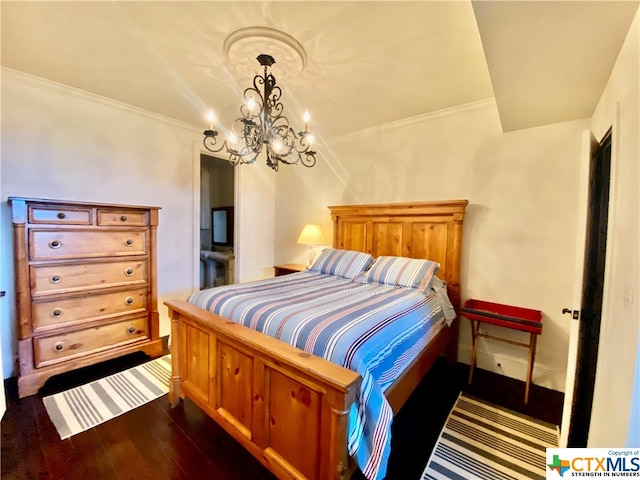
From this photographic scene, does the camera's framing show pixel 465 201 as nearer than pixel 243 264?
Yes

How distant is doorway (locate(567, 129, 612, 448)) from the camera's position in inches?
64.1

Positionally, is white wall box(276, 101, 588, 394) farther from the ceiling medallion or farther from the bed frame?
the ceiling medallion

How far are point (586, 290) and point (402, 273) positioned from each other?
4.00ft

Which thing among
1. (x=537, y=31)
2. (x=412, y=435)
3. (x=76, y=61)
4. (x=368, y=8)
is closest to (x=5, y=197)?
(x=76, y=61)

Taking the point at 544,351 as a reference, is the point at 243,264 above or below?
above

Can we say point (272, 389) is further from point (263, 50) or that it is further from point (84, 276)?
point (263, 50)

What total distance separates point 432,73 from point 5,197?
3639mm

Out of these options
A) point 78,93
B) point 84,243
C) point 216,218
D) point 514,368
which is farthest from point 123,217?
point 514,368

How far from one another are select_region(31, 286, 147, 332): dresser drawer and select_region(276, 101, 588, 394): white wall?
284cm

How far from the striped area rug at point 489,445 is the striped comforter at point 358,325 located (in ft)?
1.81

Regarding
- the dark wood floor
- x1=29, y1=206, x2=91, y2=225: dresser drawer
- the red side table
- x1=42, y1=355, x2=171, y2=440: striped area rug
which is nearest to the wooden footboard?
the dark wood floor

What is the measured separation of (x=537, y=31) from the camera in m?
1.23

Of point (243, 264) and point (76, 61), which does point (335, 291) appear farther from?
point (76, 61)

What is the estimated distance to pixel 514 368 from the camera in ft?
8.14
